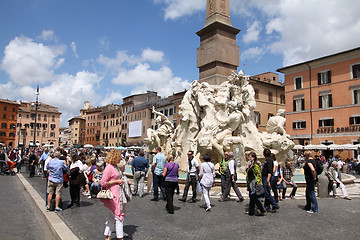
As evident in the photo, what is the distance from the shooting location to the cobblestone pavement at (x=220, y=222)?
4781 millimetres

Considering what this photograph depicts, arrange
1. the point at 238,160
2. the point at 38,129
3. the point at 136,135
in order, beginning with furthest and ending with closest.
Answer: the point at 38,129 → the point at 136,135 → the point at 238,160

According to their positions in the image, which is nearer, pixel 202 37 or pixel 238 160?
pixel 238 160

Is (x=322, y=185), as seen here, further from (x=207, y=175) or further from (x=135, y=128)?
(x=135, y=128)

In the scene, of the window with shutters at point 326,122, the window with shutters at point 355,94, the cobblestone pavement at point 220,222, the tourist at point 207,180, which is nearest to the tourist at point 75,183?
the cobblestone pavement at point 220,222

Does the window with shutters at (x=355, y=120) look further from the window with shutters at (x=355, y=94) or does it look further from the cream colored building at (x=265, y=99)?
the cream colored building at (x=265, y=99)

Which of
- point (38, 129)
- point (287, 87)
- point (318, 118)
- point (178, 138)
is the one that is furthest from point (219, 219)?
point (38, 129)

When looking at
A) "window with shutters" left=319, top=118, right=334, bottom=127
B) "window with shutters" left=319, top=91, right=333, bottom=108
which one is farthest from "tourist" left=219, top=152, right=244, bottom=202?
"window with shutters" left=319, top=91, right=333, bottom=108

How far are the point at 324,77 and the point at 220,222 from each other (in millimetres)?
32004

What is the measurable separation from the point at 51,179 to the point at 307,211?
5794 mm

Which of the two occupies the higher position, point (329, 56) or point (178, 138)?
point (329, 56)

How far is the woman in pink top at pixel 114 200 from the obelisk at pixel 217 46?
921cm

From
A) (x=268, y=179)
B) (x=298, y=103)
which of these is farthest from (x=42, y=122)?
(x=268, y=179)

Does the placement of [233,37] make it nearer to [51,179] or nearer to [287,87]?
[51,179]

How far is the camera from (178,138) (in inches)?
Answer: 506
